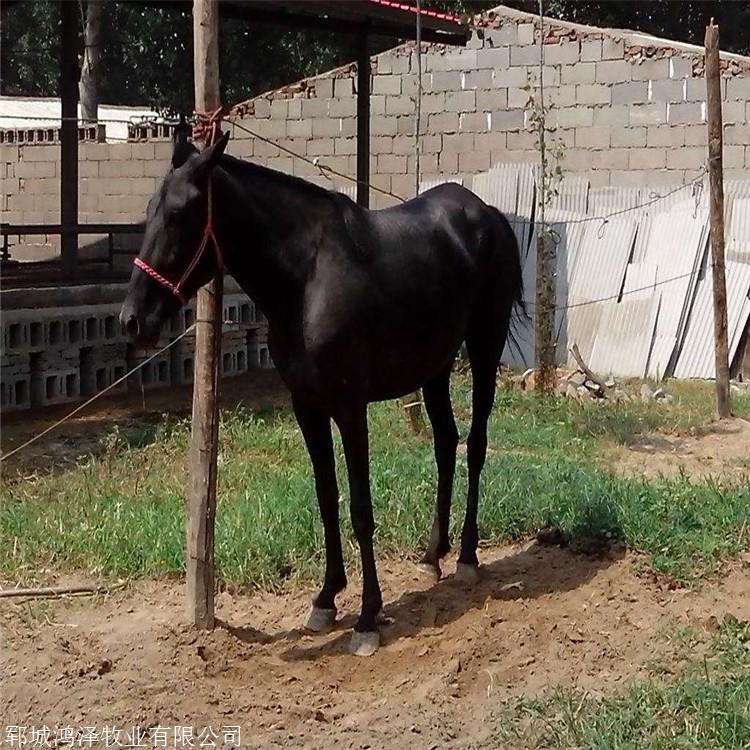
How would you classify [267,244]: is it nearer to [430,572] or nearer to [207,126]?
[207,126]

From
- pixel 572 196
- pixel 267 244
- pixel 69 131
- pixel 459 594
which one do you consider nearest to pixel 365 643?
pixel 459 594

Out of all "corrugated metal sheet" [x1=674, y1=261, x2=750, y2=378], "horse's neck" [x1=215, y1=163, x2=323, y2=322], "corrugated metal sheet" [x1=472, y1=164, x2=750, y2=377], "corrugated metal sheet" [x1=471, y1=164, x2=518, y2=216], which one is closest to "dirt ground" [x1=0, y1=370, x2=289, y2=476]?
"corrugated metal sheet" [x1=472, y1=164, x2=750, y2=377]

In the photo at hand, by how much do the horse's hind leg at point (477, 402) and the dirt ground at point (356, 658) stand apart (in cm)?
16

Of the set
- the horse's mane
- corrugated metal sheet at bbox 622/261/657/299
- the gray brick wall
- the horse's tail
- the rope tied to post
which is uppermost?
the gray brick wall

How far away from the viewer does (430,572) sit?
5.53 metres

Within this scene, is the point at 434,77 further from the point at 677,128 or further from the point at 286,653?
the point at 286,653

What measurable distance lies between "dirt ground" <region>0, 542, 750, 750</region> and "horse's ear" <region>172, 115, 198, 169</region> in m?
1.95

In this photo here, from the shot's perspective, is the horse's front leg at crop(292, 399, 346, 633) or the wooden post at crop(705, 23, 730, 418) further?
the wooden post at crop(705, 23, 730, 418)

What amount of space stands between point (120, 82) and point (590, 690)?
2546cm

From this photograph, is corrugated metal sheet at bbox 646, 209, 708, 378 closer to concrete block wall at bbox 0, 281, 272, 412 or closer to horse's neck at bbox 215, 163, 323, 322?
concrete block wall at bbox 0, 281, 272, 412

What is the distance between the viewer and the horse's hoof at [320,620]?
5004 mm

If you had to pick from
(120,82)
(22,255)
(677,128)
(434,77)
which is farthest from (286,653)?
(120,82)

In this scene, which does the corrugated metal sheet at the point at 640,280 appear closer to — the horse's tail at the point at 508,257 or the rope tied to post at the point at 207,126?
the horse's tail at the point at 508,257

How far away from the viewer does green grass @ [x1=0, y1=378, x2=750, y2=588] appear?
555cm
